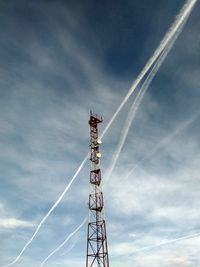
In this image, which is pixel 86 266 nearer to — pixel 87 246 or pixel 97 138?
pixel 87 246

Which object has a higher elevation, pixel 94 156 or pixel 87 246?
pixel 94 156

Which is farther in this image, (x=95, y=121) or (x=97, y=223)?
(x=95, y=121)

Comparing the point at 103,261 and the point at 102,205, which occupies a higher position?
the point at 102,205

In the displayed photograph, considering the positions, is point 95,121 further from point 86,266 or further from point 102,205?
point 86,266

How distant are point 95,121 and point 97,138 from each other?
3778 mm

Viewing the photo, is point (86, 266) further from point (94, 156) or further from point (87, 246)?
point (94, 156)

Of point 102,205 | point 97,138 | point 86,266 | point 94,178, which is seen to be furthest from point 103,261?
point 97,138

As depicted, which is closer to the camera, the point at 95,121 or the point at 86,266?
the point at 86,266

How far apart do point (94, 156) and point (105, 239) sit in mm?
17532

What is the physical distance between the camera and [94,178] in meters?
82.9

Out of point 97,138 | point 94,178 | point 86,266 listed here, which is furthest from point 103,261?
point 97,138

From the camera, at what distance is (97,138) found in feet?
283

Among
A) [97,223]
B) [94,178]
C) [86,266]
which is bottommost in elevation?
[86,266]

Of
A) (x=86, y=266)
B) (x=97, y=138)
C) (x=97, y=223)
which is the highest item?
(x=97, y=138)
